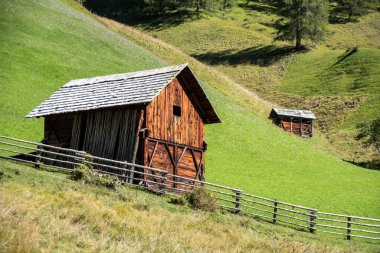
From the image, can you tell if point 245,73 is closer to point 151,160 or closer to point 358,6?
point 358,6

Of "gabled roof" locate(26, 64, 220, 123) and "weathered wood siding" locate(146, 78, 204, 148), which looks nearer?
"gabled roof" locate(26, 64, 220, 123)

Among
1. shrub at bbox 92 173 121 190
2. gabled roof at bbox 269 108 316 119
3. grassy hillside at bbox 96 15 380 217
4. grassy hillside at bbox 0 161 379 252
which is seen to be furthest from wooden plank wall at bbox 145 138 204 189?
gabled roof at bbox 269 108 316 119

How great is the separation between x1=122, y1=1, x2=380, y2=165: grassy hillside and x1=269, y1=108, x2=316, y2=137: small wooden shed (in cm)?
349

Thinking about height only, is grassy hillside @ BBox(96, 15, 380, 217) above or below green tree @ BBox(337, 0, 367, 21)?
below

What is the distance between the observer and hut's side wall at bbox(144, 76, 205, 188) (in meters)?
26.9

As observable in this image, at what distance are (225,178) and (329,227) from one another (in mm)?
9523

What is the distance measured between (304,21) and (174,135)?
7798cm

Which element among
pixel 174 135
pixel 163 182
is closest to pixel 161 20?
pixel 174 135

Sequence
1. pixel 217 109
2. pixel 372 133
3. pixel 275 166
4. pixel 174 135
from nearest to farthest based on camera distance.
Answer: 1. pixel 174 135
2. pixel 275 166
3. pixel 217 109
4. pixel 372 133

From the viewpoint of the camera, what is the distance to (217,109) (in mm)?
51812

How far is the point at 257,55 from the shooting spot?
322 ft

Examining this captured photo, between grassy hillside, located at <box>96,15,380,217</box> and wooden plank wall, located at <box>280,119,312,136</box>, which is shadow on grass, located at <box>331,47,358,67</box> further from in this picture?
grassy hillside, located at <box>96,15,380,217</box>

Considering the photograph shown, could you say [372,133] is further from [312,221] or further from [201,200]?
[201,200]

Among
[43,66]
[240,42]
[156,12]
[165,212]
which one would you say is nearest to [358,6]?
[240,42]
